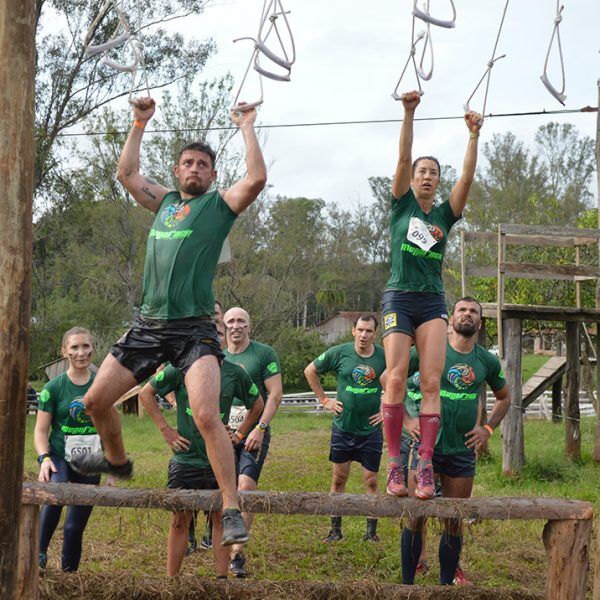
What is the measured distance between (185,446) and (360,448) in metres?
2.51

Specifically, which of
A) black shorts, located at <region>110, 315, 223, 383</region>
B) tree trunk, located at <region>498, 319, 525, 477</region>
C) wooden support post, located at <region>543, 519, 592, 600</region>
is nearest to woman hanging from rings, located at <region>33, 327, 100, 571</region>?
black shorts, located at <region>110, 315, 223, 383</region>

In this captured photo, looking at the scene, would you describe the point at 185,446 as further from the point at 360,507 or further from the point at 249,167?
the point at 249,167

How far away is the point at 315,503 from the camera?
5.71 m

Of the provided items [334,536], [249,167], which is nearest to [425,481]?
[249,167]

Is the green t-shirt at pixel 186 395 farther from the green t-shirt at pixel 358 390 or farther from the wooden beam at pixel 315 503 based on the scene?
the green t-shirt at pixel 358 390

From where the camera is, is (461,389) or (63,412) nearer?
(63,412)

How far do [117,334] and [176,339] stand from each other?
26770 millimetres

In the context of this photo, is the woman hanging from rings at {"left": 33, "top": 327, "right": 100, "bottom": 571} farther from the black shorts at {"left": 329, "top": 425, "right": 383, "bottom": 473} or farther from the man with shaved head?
the black shorts at {"left": 329, "top": 425, "right": 383, "bottom": 473}

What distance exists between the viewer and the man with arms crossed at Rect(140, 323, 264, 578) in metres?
6.39

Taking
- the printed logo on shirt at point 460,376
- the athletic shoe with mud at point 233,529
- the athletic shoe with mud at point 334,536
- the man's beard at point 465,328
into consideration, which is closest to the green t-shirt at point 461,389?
the printed logo on shirt at point 460,376

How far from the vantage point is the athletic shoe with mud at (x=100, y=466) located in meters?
5.45

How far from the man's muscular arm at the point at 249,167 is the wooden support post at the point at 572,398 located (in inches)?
385

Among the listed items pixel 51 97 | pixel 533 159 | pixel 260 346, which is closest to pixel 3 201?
pixel 260 346

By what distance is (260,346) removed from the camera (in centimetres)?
775
